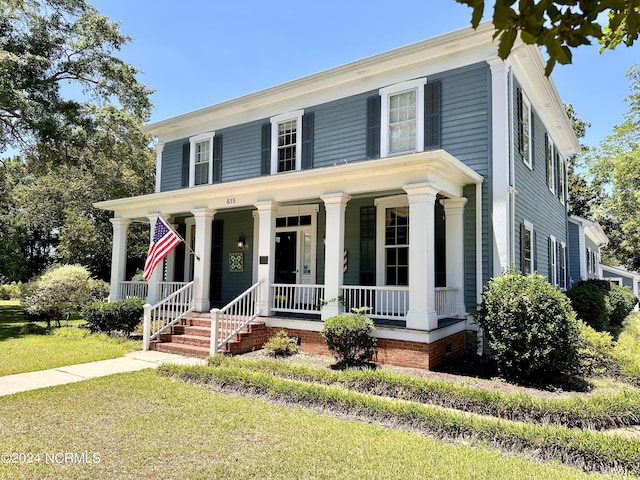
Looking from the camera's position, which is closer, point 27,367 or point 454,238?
point 27,367

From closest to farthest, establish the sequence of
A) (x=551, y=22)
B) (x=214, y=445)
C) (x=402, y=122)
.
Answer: (x=551, y=22)
(x=214, y=445)
(x=402, y=122)

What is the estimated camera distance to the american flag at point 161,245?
9.93 meters

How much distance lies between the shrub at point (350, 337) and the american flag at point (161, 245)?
4514 millimetres

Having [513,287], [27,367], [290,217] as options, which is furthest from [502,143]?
[27,367]

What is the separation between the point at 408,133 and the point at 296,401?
6680 millimetres

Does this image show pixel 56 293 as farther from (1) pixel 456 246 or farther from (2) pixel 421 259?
(1) pixel 456 246

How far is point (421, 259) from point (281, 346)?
335 centimetres

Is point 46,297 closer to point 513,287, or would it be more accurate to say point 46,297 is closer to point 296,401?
point 296,401

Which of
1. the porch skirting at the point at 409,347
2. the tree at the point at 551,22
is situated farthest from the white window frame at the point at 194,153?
the tree at the point at 551,22

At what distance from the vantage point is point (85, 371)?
7199 mm

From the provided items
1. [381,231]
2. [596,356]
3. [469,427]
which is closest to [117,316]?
[381,231]

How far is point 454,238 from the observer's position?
8.78 meters

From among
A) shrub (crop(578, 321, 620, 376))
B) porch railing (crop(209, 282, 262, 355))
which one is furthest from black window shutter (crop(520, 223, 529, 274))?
porch railing (crop(209, 282, 262, 355))

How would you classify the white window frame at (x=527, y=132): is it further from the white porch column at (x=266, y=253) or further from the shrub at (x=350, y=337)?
the white porch column at (x=266, y=253)
